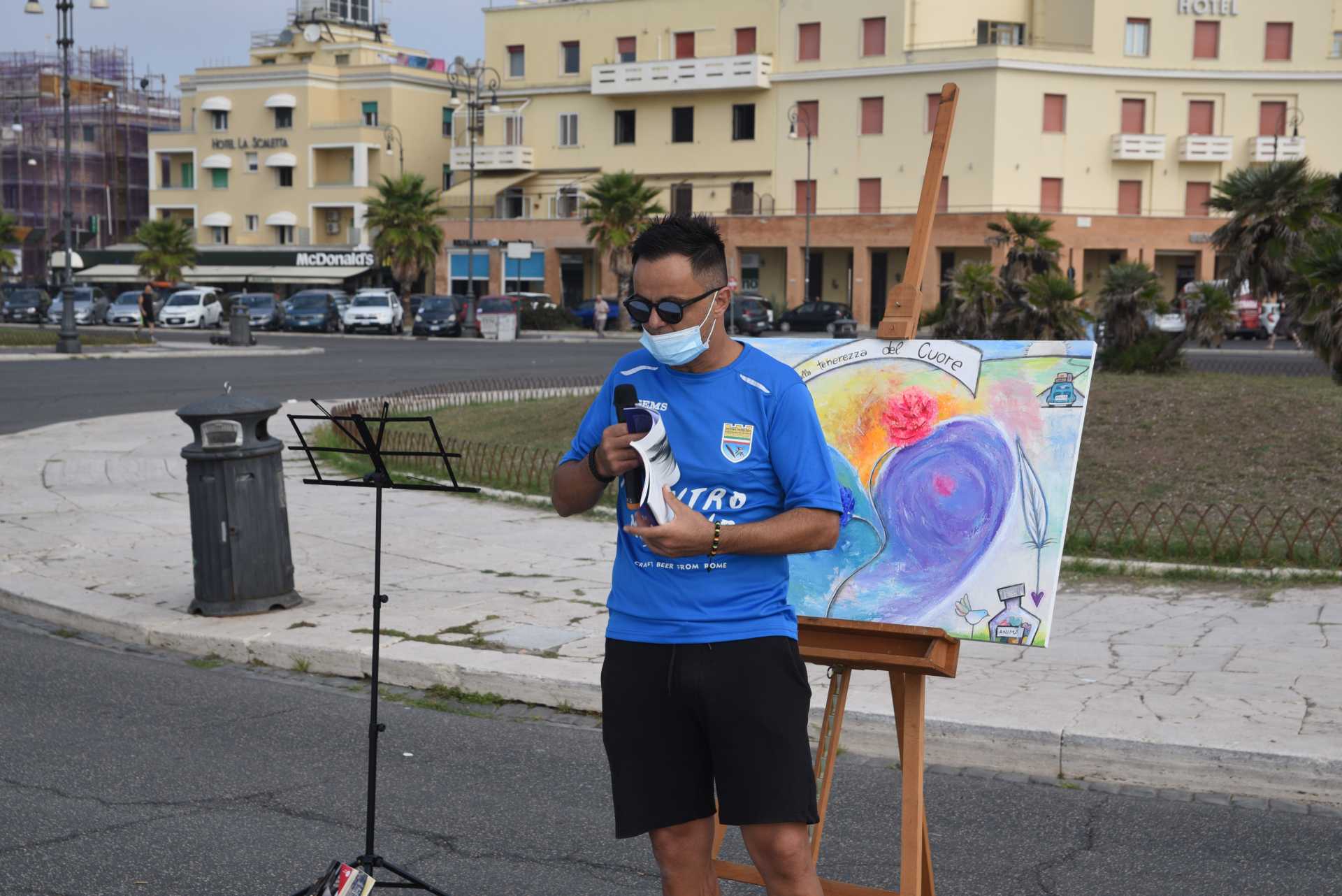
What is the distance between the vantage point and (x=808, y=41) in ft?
204

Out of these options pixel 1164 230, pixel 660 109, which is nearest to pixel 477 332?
pixel 660 109

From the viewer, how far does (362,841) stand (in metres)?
5.04

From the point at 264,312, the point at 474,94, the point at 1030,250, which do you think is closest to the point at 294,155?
the point at 474,94

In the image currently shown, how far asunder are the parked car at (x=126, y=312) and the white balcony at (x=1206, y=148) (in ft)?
137

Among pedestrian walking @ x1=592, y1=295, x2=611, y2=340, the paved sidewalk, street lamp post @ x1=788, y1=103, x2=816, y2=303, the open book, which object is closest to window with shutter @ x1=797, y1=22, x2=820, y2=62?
street lamp post @ x1=788, y1=103, x2=816, y2=303

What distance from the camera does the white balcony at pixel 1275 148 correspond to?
57156 mm

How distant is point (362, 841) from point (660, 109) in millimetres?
62837

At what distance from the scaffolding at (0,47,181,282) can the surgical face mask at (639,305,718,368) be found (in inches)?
3563

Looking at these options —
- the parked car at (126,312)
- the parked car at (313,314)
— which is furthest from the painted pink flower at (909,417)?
the parked car at (126,312)

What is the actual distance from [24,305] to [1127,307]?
162 ft

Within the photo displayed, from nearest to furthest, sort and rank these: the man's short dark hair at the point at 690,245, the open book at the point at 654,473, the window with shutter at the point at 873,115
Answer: the open book at the point at 654,473 → the man's short dark hair at the point at 690,245 → the window with shutter at the point at 873,115

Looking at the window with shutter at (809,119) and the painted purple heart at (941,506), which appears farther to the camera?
the window with shutter at (809,119)

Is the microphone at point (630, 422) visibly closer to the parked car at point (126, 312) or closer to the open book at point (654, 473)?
the open book at point (654, 473)

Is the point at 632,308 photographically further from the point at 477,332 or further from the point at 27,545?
the point at 477,332
